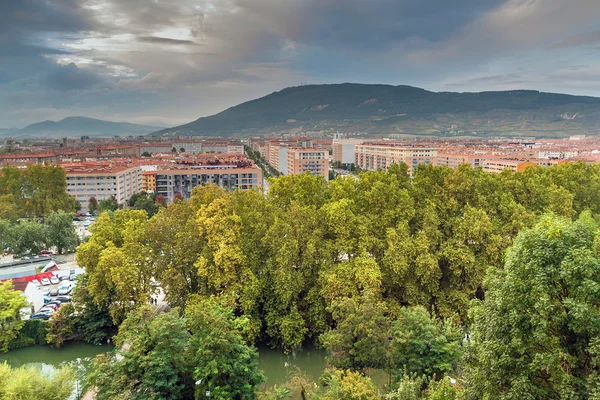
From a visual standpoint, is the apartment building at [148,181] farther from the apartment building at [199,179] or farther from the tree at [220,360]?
the tree at [220,360]

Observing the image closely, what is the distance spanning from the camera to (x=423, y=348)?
39.0 ft

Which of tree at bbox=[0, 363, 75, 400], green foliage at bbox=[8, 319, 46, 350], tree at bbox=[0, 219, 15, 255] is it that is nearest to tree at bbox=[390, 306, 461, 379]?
tree at bbox=[0, 363, 75, 400]

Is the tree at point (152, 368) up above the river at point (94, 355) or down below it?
above

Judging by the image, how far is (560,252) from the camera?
7.04 meters

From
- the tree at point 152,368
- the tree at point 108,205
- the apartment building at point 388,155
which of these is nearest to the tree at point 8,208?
the tree at point 108,205

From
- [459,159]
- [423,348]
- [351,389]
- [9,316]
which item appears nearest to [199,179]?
[9,316]

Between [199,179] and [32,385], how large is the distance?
42.9 meters

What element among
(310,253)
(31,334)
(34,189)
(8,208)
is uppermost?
(34,189)

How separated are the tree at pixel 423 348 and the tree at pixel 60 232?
85.7ft

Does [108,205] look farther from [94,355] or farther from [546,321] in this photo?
[546,321]

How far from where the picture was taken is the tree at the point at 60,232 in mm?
29453

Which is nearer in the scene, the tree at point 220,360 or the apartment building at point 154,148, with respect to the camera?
the tree at point 220,360

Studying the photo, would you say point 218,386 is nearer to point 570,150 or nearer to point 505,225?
point 505,225

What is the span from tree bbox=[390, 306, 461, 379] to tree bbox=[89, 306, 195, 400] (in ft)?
19.1
